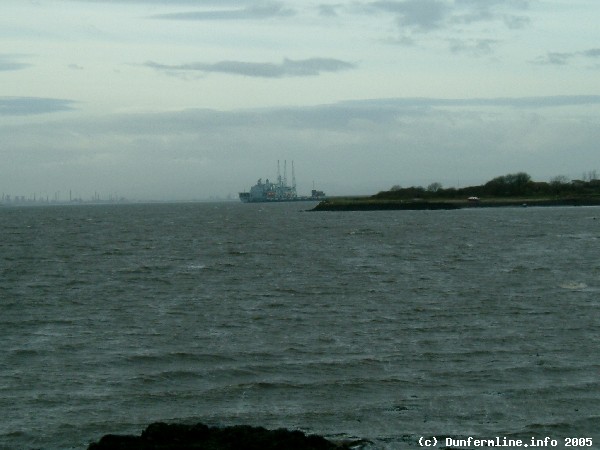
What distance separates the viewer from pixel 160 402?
1862 centimetres

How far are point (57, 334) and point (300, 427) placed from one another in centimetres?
1333

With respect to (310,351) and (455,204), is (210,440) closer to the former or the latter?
(310,351)

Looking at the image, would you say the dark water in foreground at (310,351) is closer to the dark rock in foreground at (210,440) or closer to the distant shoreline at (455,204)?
the dark rock in foreground at (210,440)

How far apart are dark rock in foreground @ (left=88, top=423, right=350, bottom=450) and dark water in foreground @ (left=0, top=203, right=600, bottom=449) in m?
1.93

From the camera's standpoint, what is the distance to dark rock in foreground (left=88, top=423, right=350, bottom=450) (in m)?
13.6

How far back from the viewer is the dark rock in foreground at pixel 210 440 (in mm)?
13633

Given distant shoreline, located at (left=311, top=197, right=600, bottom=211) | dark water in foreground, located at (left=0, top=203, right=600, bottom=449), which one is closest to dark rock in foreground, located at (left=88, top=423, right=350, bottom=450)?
dark water in foreground, located at (left=0, top=203, right=600, bottom=449)

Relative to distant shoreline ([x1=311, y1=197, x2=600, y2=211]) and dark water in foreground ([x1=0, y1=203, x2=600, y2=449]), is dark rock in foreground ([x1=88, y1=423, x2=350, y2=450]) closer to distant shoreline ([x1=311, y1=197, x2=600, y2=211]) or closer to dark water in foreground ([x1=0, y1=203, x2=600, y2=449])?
dark water in foreground ([x1=0, y1=203, x2=600, y2=449])

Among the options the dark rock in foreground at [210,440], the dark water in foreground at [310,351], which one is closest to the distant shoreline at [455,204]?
the dark water in foreground at [310,351]

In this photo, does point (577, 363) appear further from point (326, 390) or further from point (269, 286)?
point (269, 286)

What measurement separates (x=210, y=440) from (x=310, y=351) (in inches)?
382

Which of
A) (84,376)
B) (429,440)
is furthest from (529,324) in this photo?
(84,376)

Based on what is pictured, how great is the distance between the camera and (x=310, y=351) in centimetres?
2366

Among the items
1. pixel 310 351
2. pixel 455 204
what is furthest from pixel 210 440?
pixel 455 204
